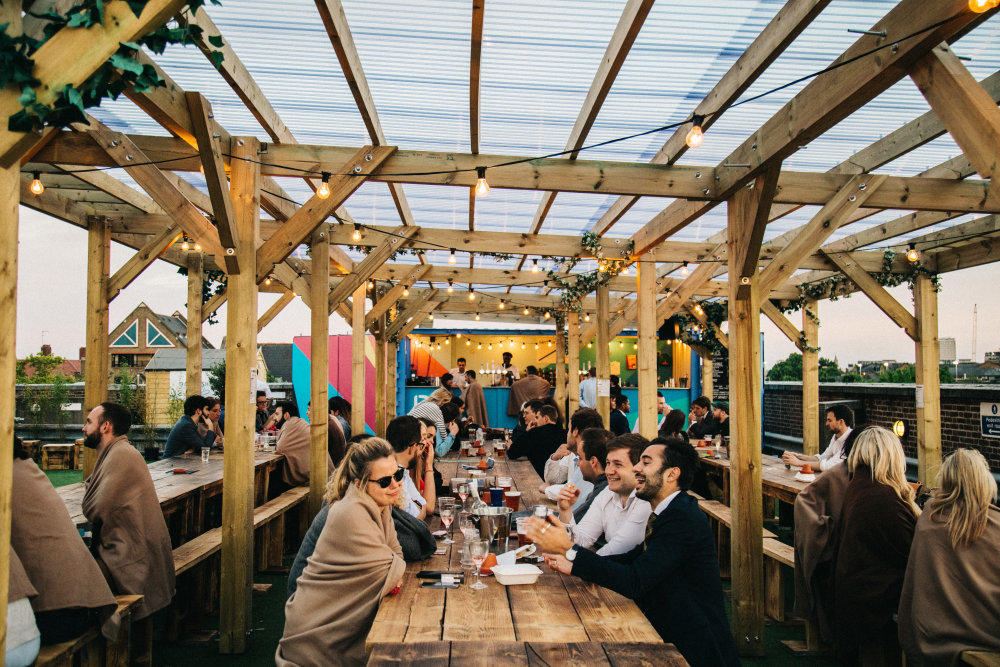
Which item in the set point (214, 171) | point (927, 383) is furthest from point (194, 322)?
point (927, 383)

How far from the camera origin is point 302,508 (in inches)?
279

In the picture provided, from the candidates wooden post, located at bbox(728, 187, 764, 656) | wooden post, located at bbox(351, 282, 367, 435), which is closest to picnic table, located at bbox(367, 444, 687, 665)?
wooden post, located at bbox(728, 187, 764, 656)

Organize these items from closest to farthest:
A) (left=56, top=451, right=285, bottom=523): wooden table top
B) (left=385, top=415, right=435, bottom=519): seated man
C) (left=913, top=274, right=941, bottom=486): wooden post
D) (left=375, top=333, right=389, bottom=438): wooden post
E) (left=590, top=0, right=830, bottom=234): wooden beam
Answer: (left=590, top=0, right=830, bottom=234): wooden beam → (left=385, top=415, right=435, bottom=519): seated man → (left=56, top=451, right=285, bottom=523): wooden table top → (left=913, top=274, right=941, bottom=486): wooden post → (left=375, top=333, right=389, bottom=438): wooden post

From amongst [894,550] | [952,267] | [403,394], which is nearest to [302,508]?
[894,550]

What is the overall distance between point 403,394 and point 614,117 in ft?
41.4

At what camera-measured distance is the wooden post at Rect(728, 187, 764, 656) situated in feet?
14.9

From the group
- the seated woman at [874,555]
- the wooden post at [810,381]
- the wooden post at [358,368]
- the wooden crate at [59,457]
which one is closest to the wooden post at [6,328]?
the seated woman at [874,555]

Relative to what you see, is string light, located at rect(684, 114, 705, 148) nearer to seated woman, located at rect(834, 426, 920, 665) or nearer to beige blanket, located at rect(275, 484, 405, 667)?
seated woman, located at rect(834, 426, 920, 665)

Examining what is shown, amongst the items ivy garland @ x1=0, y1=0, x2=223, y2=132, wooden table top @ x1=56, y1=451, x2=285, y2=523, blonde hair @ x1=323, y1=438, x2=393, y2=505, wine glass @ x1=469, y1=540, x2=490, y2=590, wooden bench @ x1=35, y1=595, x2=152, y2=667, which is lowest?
wooden bench @ x1=35, y1=595, x2=152, y2=667

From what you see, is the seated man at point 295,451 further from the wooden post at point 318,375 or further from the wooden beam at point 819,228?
the wooden beam at point 819,228

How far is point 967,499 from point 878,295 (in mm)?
6374

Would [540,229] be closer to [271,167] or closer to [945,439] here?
[271,167]

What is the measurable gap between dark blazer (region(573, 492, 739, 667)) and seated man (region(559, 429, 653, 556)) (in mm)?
345

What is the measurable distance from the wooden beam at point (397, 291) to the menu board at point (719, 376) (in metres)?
Answer: 7.92
